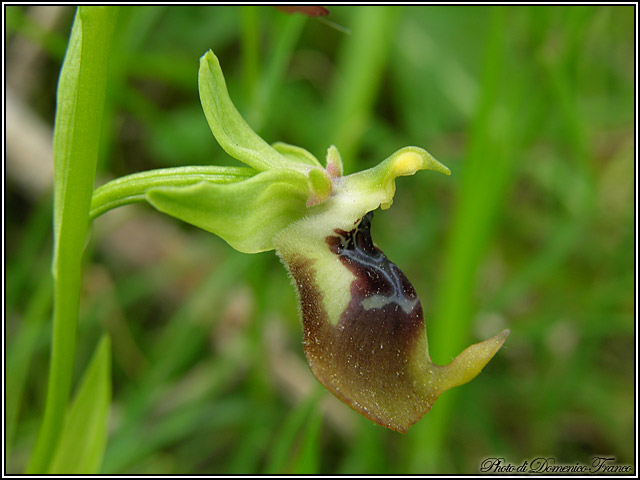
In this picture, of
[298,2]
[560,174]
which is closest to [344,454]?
[560,174]

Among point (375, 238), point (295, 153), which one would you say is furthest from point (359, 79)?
point (295, 153)

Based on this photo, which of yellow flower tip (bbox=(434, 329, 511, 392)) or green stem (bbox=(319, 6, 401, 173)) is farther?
green stem (bbox=(319, 6, 401, 173))

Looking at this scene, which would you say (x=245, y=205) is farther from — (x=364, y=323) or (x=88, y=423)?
(x=88, y=423)

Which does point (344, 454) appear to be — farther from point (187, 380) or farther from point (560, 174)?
point (560, 174)

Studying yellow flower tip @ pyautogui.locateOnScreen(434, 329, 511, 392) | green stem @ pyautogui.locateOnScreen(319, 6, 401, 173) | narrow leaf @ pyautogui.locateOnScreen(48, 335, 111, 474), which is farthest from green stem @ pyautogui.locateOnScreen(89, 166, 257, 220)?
green stem @ pyautogui.locateOnScreen(319, 6, 401, 173)

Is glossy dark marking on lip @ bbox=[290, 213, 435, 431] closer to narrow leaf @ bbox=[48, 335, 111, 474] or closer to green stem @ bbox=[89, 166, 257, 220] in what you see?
green stem @ bbox=[89, 166, 257, 220]

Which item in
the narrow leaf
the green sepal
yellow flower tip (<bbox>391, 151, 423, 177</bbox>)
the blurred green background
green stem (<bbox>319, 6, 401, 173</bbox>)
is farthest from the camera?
green stem (<bbox>319, 6, 401, 173</bbox>)
